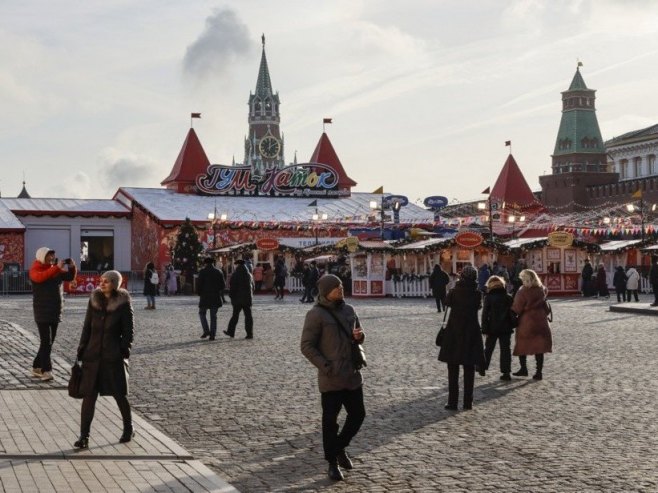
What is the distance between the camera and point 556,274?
4738 centimetres

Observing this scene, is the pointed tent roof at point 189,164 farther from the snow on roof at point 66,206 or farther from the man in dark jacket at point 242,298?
the man in dark jacket at point 242,298

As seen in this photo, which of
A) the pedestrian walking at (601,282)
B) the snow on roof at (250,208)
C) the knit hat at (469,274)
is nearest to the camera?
the knit hat at (469,274)

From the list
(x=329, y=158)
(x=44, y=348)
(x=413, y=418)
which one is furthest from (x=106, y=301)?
(x=329, y=158)

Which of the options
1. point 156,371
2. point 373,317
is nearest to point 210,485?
point 156,371

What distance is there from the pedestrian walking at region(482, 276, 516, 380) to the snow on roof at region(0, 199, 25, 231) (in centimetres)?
4578

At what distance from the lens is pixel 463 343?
483 inches

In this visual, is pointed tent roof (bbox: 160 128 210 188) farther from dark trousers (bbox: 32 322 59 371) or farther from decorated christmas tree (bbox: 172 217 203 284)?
dark trousers (bbox: 32 322 59 371)

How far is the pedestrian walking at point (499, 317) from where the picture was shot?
49.0 feet

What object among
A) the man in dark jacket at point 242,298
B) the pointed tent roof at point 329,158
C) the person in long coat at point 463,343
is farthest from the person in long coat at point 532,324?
the pointed tent roof at point 329,158

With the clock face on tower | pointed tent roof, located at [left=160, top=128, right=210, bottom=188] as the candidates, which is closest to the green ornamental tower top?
pointed tent roof, located at [left=160, top=128, right=210, bottom=188]

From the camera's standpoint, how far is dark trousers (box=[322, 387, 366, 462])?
8492 mm

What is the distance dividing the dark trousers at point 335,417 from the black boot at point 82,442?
6.72 ft

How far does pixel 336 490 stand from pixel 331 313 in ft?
4.32

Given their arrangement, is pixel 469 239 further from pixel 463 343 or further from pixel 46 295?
pixel 463 343
